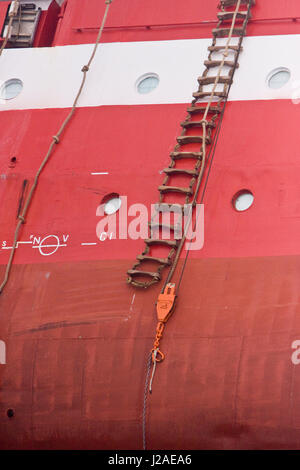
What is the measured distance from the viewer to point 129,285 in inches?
324

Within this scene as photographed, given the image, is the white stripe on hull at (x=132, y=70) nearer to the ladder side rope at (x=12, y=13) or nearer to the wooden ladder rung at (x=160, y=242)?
the ladder side rope at (x=12, y=13)

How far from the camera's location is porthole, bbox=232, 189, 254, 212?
27.5ft

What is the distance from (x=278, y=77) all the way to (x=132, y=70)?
168 centimetres

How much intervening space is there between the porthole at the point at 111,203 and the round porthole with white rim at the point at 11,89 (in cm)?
207

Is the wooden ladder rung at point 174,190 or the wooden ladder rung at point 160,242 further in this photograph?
the wooden ladder rung at point 174,190

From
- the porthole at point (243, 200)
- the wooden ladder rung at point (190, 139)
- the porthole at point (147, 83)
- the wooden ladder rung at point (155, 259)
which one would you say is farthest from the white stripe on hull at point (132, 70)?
the wooden ladder rung at point (155, 259)

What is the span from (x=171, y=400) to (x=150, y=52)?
4.14 metres

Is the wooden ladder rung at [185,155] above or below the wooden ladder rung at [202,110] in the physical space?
below

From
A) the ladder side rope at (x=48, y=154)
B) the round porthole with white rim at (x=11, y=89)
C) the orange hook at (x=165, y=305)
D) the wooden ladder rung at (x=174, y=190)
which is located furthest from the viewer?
the round porthole with white rim at (x=11, y=89)

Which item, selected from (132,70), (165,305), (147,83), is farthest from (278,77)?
(165,305)

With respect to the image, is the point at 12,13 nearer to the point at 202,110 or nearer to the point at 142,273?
the point at 202,110

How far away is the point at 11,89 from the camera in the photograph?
1022cm

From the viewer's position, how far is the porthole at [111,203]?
8.82 m

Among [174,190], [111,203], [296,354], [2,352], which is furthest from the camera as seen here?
[111,203]
